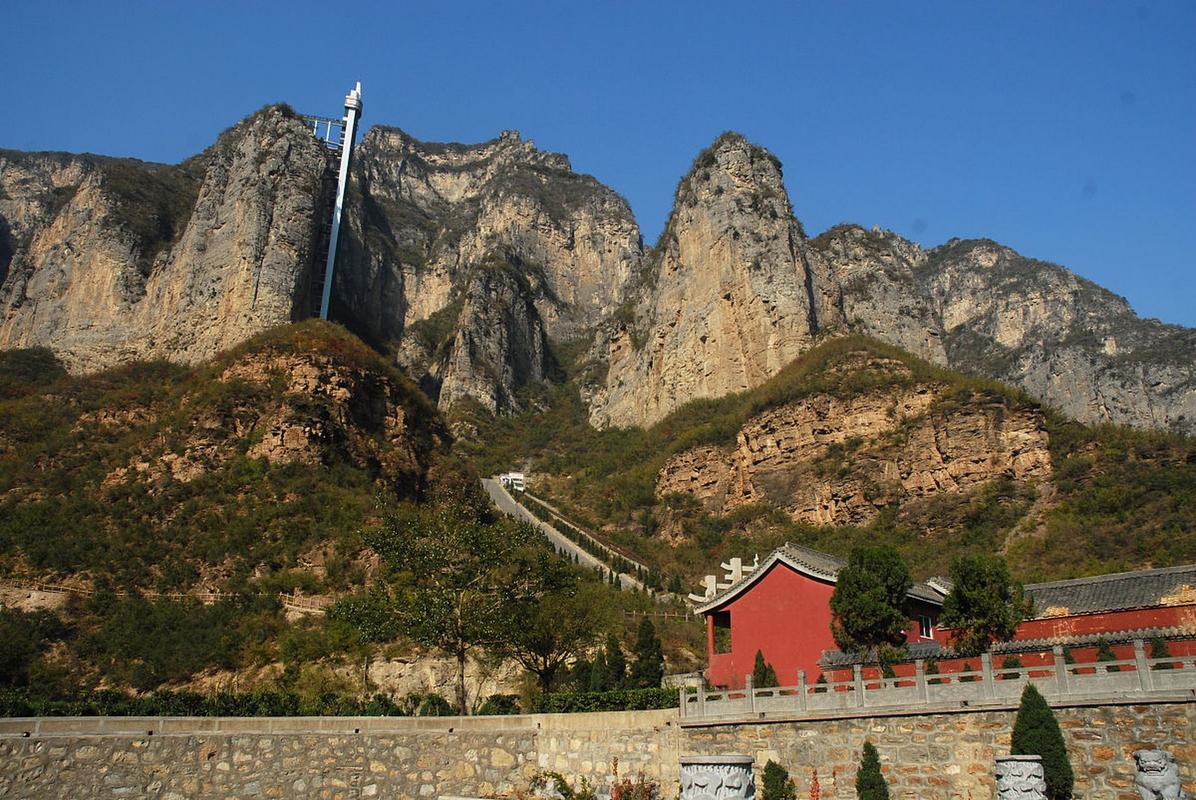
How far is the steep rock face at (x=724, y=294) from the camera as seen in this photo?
75562mm

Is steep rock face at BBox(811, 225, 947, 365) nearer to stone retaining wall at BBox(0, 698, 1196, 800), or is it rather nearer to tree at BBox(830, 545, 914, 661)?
tree at BBox(830, 545, 914, 661)

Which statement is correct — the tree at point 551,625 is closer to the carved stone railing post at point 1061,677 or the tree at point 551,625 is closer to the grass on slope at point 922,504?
the carved stone railing post at point 1061,677

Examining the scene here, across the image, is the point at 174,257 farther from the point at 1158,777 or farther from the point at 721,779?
the point at 721,779

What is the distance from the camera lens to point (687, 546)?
61125 mm

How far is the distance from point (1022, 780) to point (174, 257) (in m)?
72.8

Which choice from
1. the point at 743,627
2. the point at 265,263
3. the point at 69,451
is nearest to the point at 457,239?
the point at 265,263

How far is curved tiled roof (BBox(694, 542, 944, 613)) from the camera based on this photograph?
2803 cm

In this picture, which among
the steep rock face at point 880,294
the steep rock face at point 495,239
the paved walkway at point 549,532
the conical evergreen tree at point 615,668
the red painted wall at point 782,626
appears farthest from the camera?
the steep rock face at point 495,239

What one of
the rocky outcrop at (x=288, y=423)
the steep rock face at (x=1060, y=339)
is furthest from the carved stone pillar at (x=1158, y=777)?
the steep rock face at (x=1060, y=339)

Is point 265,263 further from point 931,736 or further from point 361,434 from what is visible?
point 931,736

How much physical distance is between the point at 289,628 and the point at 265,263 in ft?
118

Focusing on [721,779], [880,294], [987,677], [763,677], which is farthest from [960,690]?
[880,294]

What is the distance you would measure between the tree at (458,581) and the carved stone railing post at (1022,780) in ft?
52.2

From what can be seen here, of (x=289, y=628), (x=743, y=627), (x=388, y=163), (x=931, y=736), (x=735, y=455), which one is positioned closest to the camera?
(x=931, y=736)
